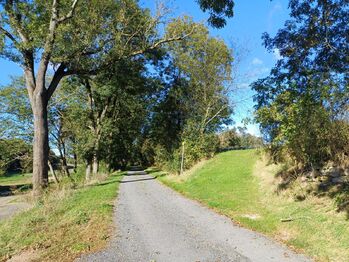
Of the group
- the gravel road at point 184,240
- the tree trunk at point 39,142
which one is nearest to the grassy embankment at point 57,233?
the gravel road at point 184,240

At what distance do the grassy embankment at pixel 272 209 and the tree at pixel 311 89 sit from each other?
6.14 ft

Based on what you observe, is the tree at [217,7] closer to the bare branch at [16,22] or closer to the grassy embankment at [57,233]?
the grassy embankment at [57,233]

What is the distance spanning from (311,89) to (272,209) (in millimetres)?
3850

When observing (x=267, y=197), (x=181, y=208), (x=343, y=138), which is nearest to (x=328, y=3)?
(x=343, y=138)

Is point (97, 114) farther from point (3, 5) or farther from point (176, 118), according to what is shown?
point (3, 5)

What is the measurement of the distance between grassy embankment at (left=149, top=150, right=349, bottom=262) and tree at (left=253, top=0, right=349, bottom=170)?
73.7 inches

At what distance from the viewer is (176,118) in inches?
1438

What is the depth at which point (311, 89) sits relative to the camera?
31.3ft

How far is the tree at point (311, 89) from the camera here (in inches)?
359

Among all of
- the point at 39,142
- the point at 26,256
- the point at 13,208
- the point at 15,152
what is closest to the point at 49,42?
the point at 39,142

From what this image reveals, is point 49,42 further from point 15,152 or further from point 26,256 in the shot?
point 15,152

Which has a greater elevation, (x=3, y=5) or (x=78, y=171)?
(x=3, y=5)

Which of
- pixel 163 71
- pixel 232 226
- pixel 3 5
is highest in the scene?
pixel 163 71

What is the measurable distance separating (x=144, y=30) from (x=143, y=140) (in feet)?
129
